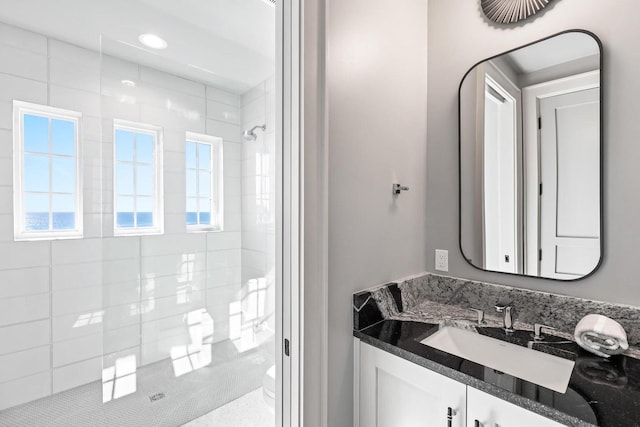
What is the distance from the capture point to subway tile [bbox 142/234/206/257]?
1829mm

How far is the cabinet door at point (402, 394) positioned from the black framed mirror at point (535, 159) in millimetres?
663

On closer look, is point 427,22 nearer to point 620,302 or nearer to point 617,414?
point 620,302

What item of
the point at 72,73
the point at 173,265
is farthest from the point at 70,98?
the point at 173,265

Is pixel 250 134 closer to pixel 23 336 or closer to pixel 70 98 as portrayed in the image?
pixel 70 98

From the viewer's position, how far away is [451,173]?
146 centimetres

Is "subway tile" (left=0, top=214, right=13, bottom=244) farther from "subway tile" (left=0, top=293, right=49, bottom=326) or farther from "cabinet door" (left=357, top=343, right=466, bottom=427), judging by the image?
"cabinet door" (left=357, top=343, right=466, bottom=427)

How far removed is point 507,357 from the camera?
1.04 meters

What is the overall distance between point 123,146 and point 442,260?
189 cm

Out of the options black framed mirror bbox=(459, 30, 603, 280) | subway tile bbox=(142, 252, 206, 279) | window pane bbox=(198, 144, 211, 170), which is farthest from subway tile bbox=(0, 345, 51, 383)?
black framed mirror bbox=(459, 30, 603, 280)

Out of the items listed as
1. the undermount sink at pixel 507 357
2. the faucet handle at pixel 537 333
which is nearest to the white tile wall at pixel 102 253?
the undermount sink at pixel 507 357

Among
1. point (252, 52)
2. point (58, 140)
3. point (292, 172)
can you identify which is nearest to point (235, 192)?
point (252, 52)

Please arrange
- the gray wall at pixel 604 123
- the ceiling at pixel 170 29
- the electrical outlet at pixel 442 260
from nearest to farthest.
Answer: the gray wall at pixel 604 123 → the electrical outlet at pixel 442 260 → the ceiling at pixel 170 29

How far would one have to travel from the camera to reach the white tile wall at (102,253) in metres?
1.78

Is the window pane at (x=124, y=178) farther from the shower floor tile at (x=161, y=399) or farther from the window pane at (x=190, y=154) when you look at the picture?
the shower floor tile at (x=161, y=399)
